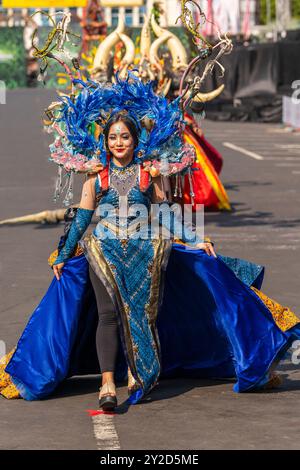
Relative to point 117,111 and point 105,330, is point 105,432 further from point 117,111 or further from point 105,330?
point 117,111

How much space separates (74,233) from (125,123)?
0.69m

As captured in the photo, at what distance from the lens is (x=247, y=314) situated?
8.38 meters

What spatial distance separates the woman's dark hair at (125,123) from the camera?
840 cm

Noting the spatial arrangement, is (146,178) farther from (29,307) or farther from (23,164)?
(23,164)

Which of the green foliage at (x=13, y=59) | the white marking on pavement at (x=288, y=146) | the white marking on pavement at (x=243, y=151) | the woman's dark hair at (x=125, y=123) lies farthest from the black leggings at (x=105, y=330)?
the green foliage at (x=13, y=59)

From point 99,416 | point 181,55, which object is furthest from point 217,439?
point 181,55

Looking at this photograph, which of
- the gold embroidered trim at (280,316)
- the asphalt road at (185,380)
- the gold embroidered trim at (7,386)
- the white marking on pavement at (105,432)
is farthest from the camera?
the gold embroidered trim at (280,316)

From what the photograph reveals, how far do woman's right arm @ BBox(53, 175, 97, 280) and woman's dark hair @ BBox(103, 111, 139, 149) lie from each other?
0.93 feet

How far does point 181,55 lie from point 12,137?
57.9ft

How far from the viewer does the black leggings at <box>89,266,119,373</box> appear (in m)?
8.12

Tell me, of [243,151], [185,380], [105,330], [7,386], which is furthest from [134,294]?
[243,151]

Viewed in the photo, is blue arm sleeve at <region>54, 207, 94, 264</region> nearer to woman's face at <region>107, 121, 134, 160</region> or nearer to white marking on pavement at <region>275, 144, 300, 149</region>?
woman's face at <region>107, 121, 134, 160</region>

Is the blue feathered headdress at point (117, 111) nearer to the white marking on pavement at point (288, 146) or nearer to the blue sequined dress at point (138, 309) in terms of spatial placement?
the blue sequined dress at point (138, 309)

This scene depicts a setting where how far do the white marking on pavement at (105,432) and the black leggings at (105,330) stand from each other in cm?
→ 34
